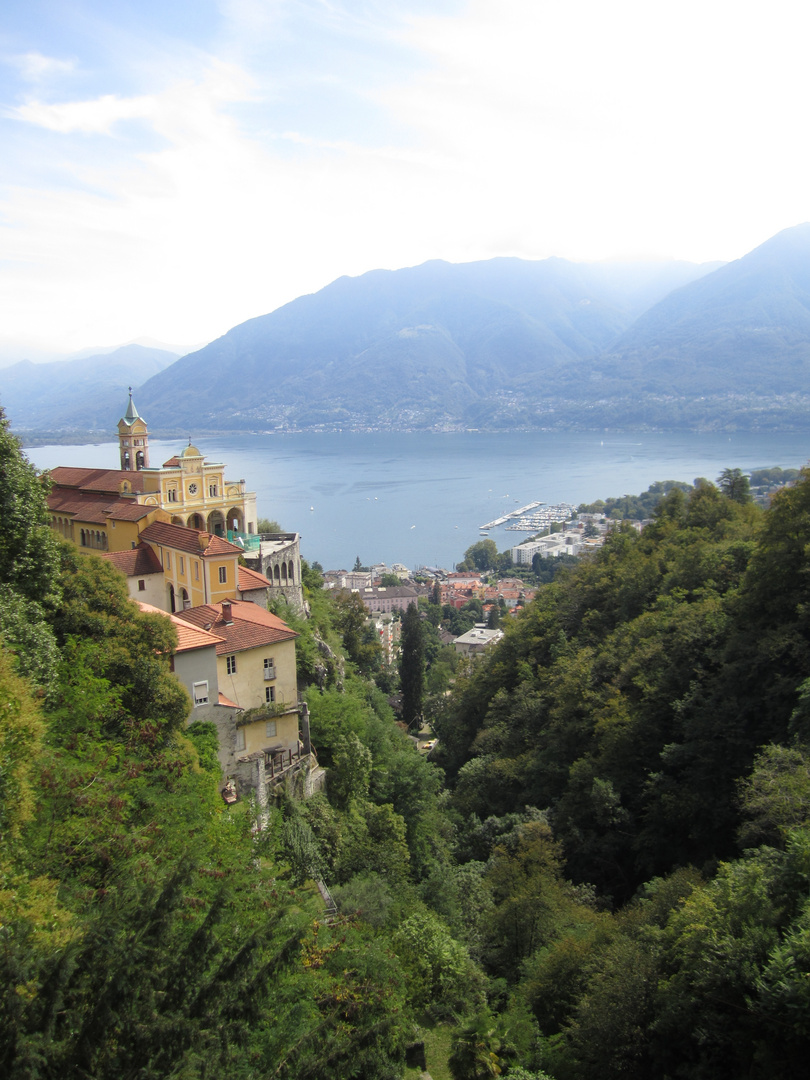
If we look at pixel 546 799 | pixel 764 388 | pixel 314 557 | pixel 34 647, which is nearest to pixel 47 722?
pixel 34 647

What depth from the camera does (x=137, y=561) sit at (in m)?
20.4

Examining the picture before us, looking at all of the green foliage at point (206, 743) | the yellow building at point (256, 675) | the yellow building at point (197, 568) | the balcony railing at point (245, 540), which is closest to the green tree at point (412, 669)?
the balcony railing at point (245, 540)

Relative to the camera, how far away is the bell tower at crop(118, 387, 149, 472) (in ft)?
96.7

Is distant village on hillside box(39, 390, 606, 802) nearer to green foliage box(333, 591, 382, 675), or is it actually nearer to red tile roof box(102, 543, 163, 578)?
red tile roof box(102, 543, 163, 578)

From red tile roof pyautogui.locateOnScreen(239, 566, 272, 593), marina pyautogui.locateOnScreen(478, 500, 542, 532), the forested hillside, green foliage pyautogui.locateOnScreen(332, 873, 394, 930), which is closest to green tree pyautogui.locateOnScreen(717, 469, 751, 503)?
the forested hillside

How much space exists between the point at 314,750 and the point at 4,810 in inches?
381

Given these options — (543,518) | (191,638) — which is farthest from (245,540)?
(543,518)

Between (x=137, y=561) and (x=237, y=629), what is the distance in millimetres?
6886

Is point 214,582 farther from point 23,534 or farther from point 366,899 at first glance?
point 366,899

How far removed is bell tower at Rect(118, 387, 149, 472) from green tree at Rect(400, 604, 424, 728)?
15.6 meters

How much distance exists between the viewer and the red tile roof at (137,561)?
65.7 feet

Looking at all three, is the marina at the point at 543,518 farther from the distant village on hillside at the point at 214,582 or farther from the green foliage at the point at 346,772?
the green foliage at the point at 346,772

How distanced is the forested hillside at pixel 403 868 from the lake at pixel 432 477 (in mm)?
63365

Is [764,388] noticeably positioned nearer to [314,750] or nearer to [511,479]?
[511,479]
